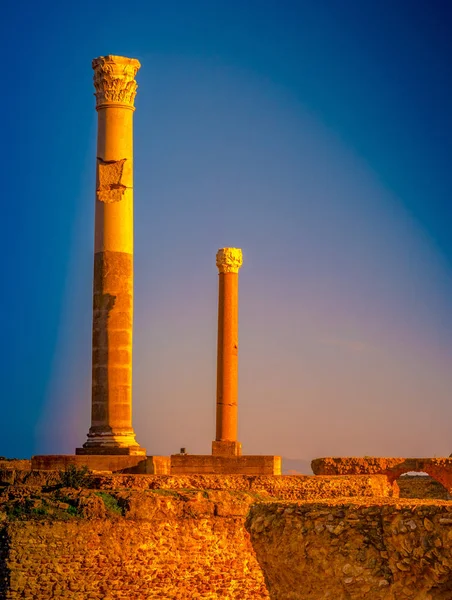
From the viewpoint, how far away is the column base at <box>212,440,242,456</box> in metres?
26.7

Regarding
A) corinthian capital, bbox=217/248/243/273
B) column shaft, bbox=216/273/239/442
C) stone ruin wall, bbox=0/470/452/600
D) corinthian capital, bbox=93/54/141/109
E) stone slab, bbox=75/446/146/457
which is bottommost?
stone ruin wall, bbox=0/470/452/600

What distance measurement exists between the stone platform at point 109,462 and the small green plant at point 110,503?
4.57 meters

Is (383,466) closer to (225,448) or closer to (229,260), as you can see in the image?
(225,448)

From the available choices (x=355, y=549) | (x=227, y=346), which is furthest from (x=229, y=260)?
(x=355, y=549)

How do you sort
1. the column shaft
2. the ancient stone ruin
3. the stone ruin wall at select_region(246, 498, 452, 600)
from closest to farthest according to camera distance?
1. the stone ruin wall at select_region(246, 498, 452, 600)
2. the ancient stone ruin
3. the column shaft

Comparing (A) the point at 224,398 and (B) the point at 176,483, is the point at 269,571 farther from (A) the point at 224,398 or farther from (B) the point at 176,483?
(A) the point at 224,398

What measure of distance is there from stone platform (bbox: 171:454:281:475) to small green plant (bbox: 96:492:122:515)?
265 inches

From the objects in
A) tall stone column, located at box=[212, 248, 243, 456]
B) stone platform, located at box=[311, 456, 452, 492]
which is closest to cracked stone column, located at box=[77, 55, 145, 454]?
stone platform, located at box=[311, 456, 452, 492]

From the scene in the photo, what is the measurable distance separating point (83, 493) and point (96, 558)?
0.97 m

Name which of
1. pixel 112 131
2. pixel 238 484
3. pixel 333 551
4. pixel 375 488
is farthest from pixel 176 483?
pixel 333 551

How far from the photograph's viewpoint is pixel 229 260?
28.7 metres

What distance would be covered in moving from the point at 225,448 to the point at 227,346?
2.54m

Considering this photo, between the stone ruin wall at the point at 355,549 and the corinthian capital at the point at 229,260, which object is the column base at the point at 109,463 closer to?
the corinthian capital at the point at 229,260

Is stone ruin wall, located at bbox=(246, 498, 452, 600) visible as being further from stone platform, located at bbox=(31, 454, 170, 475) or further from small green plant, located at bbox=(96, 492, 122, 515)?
stone platform, located at bbox=(31, 454, 170, 475)
